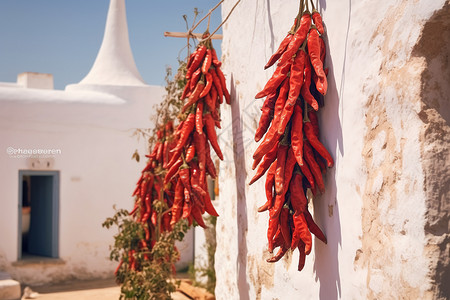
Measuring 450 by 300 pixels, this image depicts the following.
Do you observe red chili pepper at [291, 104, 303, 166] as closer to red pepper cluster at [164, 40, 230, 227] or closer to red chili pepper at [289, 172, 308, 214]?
red chili pepper at [289, 172, 308, 214]

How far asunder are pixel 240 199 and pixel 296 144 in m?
1.39

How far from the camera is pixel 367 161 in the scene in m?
2.05

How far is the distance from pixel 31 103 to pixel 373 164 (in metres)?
7.51

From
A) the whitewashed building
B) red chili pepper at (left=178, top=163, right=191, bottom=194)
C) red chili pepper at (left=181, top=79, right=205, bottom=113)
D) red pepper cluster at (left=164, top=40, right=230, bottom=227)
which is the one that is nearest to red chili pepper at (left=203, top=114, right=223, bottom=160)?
red pepper cluster at (left=164, top=40, right=230, bottom=227)

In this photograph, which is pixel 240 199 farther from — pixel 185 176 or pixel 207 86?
pixel 207 86

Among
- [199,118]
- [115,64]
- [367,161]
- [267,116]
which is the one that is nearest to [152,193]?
[199,118]

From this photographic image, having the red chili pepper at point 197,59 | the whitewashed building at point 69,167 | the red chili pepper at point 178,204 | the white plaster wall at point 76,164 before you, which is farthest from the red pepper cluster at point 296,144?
the white plaster wall at point 76,164

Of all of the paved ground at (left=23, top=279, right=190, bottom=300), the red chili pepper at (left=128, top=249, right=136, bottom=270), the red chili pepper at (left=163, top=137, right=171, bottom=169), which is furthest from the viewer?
the paved ground at (left=23, top=279, right=190, bottom=300)

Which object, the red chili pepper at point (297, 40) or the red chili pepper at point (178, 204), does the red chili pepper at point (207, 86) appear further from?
the red chili pepper at point (297, 40)

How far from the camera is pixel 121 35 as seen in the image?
10.7m

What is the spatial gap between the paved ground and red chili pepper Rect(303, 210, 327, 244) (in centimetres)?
511

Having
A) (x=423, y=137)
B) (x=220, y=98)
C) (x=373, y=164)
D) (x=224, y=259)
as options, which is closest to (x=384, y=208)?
(x=373, y=164)

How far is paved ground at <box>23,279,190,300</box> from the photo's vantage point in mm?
7500

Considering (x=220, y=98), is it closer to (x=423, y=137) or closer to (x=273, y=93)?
(x=273, y=93)
